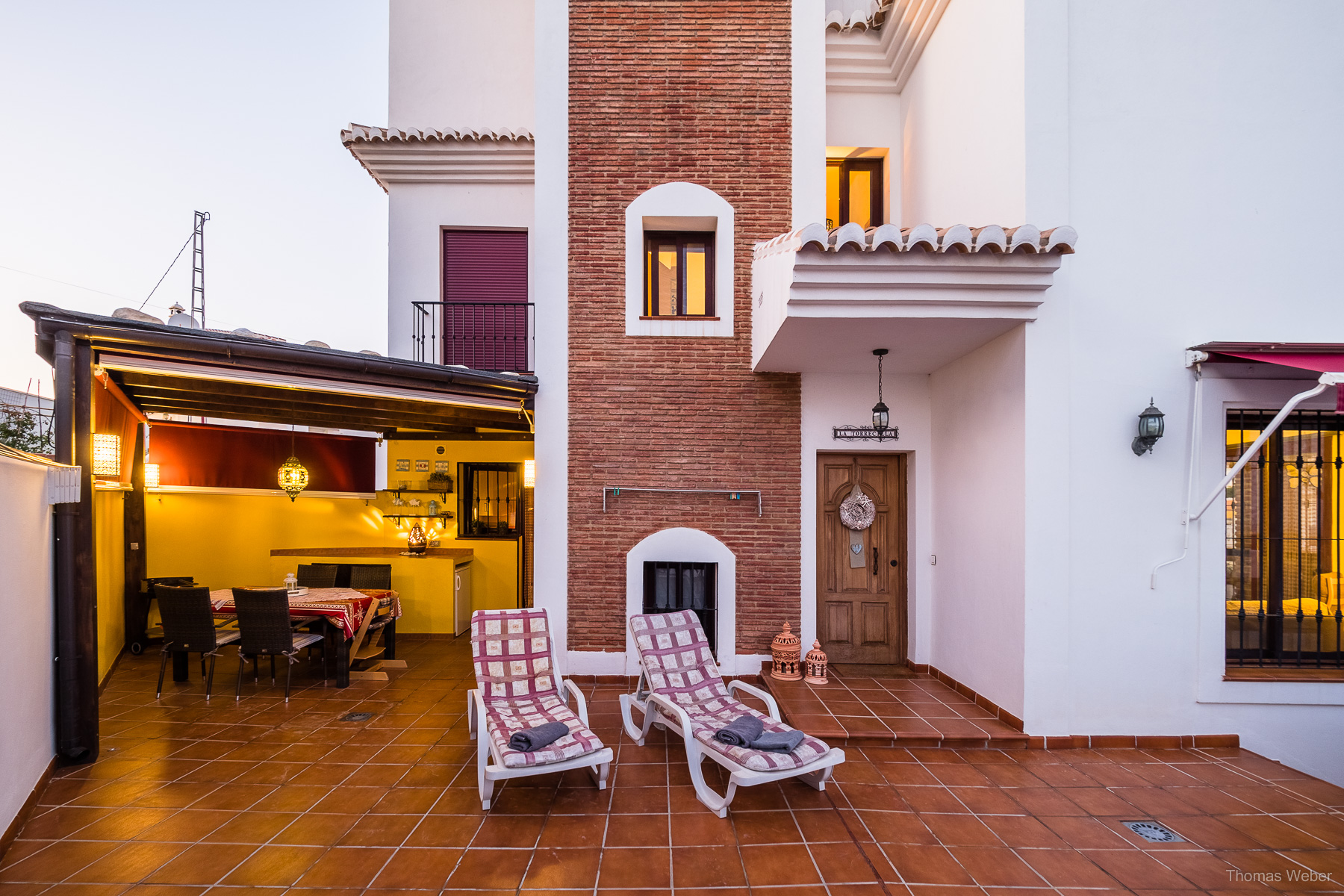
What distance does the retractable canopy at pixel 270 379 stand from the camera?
14.4 feet

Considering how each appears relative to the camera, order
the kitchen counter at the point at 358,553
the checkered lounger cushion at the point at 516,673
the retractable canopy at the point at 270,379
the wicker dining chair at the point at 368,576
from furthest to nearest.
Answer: the kitchen counter at the point at 358,553
the wicker dining chair at the point at 368,576
the checkered lounger cushion at the point at 516,673
the retractable canopy at the point at 270,379

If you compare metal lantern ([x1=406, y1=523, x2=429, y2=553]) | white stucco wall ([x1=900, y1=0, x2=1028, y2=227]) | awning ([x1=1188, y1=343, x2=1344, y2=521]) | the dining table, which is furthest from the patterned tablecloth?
awning ([x1=1188, y1=343, x2=1344, y2=521])

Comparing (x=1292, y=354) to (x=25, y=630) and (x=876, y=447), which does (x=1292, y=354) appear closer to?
(x=876, y=447)

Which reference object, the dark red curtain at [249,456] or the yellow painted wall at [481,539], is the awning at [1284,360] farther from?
the dark red curtain at [249,456]

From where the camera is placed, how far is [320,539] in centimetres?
967

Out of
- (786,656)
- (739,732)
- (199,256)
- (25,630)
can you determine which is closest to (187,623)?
(25,630)

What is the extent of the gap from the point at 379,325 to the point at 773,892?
31.7ft

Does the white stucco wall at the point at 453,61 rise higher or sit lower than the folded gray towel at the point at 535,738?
higher

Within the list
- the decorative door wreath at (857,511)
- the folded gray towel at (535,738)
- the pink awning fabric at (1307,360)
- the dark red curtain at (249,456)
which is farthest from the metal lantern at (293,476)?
the pink awning fabric at (1307,360)

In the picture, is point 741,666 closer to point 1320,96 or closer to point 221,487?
point 1320,96

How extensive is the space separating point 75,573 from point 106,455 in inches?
43.7

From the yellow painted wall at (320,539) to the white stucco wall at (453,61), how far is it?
5300mm

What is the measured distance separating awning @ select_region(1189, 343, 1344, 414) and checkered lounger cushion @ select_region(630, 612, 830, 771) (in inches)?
181

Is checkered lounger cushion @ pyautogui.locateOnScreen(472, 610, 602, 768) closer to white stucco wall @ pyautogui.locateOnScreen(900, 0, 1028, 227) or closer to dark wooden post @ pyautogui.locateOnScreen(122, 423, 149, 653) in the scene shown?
white stucco wall @ pyautogui.locateOnScreen(900, 0, 1028, 227)
